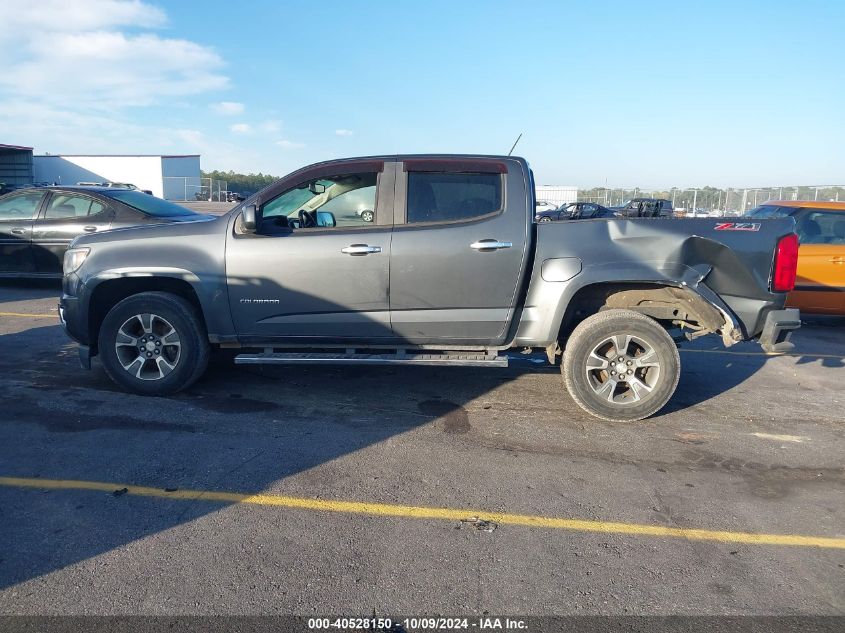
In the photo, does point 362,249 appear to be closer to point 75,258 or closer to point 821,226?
point 75,258

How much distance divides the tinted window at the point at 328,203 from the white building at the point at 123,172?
54.3m

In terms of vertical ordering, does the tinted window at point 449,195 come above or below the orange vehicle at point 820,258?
above

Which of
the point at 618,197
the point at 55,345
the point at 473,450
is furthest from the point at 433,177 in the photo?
the point at 618,197

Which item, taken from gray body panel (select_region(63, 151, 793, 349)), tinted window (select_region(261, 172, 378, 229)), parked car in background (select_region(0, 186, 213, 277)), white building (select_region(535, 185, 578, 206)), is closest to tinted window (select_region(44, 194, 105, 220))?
parked car in background (select_region(0, 186, 213, 277))

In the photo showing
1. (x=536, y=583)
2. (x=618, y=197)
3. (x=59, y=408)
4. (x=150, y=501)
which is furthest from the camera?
(x=618, y=197)

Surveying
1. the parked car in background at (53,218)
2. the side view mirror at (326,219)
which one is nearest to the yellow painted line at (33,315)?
the parked car in background at (53,218)

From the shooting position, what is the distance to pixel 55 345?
6.99m

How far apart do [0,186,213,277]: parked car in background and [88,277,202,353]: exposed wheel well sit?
4634mm

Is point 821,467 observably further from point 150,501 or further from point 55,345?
point 55,345

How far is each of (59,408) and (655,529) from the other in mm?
4534

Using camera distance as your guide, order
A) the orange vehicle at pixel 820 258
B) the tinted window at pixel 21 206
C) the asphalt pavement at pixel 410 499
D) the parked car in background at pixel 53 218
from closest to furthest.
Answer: the asphalt pavement at pixel 410 499, the orange vehicle at pixel 820 258, the parked car in background at pixel 53 218, the tinted window at pixel 21 206

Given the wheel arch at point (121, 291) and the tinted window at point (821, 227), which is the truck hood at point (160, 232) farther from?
the tinted window at point (821, 227)

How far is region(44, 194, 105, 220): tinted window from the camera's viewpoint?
9.98m

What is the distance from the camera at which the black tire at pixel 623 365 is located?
4930 millimetres
